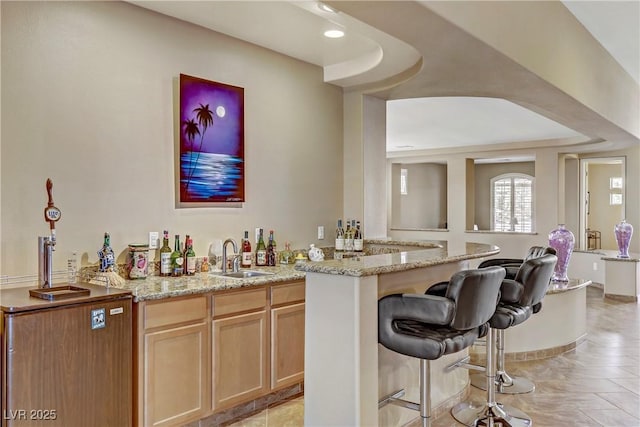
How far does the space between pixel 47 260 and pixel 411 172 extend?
10544 millimetres

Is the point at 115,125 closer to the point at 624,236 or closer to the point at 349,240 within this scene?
the point at 349,240

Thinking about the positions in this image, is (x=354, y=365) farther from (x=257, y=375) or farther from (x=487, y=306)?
(x=257, y=375)

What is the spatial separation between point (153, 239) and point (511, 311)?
2.28 metres

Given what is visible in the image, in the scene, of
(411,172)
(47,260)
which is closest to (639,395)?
(47,260)

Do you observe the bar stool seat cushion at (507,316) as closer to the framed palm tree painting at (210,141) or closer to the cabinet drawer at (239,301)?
the cabinet drawer at (239,301)

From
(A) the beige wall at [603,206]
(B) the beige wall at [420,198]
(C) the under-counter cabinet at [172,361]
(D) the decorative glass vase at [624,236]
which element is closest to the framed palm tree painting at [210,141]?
(C) the under-counter cabinet at [172,361]

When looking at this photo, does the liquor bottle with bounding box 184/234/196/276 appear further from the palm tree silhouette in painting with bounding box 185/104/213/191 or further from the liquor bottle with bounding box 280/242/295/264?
the liquor bottle with bounding box 280/242/295/264

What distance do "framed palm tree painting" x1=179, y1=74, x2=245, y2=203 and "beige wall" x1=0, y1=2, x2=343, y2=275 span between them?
84mm

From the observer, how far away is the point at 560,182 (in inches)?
346

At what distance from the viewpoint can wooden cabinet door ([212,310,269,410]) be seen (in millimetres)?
2947

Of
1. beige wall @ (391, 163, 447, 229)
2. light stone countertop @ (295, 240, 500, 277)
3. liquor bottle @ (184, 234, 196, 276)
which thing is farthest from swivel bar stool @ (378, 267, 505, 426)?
beige wall @ (391, 163, 447, 229)

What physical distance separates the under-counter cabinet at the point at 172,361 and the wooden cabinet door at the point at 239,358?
78mm

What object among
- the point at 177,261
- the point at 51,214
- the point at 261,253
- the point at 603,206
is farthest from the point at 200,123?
the point at 603,206

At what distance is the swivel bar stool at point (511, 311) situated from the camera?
292cm
